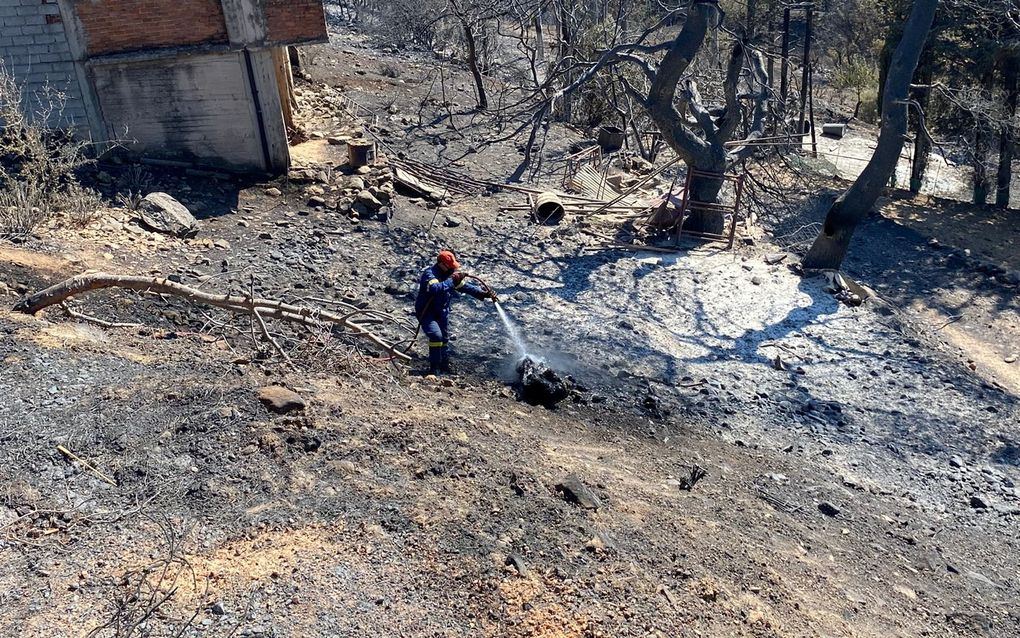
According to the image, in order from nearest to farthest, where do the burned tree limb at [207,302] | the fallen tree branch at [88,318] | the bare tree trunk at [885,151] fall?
the burned tree limb at [207,302]
the fallen tree branch at [88,318]
the bare tree trunk at [885,151]

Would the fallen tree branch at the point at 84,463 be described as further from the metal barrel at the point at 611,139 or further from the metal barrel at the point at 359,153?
the metal barrel at the point at 611,139

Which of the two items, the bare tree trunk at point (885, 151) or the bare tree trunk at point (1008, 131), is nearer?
the bare tree trunk at point (885, 151)

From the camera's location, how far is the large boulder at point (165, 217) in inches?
423

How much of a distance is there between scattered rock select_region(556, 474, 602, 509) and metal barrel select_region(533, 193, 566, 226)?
24.1 ft

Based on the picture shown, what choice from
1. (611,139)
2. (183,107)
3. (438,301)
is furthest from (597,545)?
(611,139)

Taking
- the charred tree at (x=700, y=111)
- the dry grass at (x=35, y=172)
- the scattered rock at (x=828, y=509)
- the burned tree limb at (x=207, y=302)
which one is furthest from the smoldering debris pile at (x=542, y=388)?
the dry grass at (x=35, y=172)

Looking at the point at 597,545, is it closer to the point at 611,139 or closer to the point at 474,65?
the point at 611,139

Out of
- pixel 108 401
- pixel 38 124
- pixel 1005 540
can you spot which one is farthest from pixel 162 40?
pixel 1005 540

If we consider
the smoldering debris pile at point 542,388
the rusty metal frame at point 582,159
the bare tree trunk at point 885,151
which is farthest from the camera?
the rusty metal frame at point 582,159

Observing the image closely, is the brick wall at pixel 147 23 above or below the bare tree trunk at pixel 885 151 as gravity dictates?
above

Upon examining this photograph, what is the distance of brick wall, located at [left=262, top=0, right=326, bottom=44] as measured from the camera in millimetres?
12383

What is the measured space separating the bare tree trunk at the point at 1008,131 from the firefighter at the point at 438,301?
42.4 ft

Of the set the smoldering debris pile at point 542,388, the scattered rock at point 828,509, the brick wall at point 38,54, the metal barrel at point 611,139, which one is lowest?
the scattered rock at point 828,509

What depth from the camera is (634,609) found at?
523cm
